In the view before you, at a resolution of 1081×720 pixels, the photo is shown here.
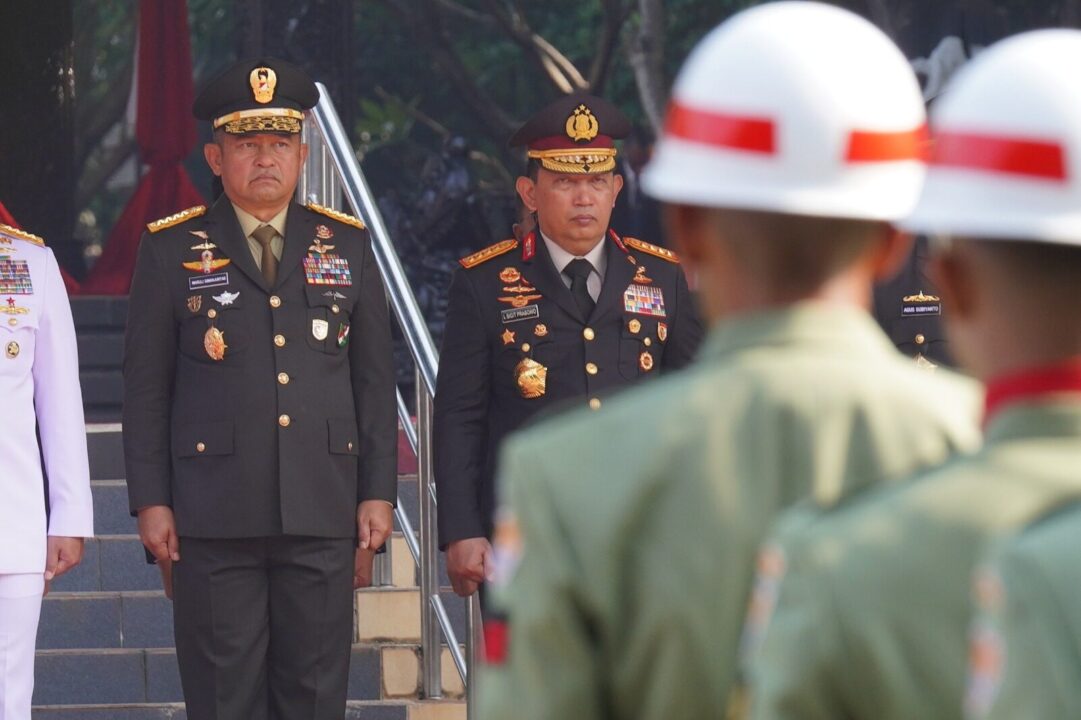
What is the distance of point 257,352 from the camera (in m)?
5.47

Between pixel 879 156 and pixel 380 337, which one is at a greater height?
pixel 879 156

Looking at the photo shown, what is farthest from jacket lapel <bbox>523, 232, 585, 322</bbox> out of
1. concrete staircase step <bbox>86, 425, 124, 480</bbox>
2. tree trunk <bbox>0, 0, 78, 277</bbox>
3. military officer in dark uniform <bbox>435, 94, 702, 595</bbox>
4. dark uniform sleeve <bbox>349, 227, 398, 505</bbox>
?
tree trunk <bbox>0, 0, 78, 277</bbox>

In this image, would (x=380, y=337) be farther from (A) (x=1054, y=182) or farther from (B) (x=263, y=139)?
(A) (x=1054, y=182)

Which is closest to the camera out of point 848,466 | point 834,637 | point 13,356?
point 834,637

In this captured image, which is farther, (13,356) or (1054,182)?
(13,356)

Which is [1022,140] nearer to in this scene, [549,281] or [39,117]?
[549,281]

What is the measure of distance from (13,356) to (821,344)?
12.0 feet

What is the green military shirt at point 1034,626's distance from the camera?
1.48 metres

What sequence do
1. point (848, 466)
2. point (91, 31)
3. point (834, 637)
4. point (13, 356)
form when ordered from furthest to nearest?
point (91, 31)
point (13, 356)
point (848, 466)
point (834, 637)

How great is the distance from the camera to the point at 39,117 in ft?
43.5

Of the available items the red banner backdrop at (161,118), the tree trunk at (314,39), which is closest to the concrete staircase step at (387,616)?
the tree trunk at (314,39)

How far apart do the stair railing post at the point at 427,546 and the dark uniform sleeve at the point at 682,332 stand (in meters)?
1.05

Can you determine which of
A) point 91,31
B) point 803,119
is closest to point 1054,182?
point 803,119

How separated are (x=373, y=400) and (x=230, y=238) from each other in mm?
529
